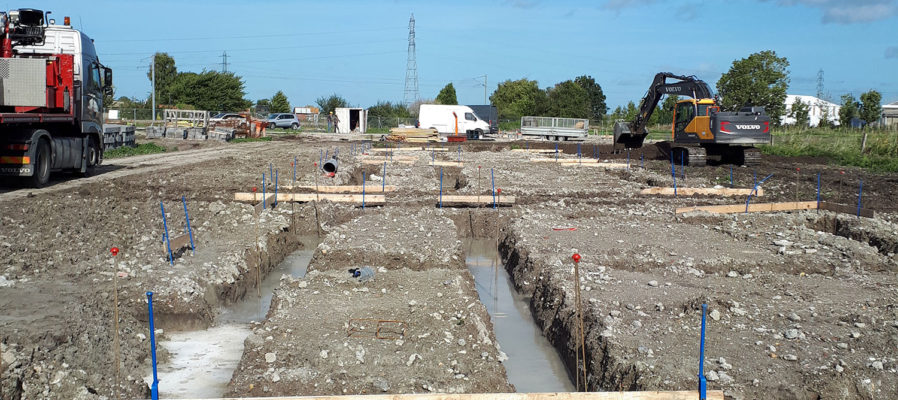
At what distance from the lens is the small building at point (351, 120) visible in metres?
58.9

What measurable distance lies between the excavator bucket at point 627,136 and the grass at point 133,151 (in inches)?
788

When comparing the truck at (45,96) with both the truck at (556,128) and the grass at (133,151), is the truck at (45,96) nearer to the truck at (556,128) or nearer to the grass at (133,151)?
the grass at (133,151)

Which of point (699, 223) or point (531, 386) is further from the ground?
point (699, 223)

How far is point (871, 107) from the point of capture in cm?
→ 5669

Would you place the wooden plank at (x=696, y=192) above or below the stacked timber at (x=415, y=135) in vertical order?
below

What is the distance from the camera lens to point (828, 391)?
6.03 meters

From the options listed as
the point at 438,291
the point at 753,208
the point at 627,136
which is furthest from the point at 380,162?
the point at 438,291

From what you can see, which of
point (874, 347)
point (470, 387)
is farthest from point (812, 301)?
point (470, 387)

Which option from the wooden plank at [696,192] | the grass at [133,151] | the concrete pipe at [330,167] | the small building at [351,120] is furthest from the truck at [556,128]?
the wooden plank at [696,192]

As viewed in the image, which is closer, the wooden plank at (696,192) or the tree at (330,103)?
the wooden plank at (696,192)

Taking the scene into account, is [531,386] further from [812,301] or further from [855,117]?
[855,117]

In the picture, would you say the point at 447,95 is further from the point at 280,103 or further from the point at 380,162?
the point at 380,162

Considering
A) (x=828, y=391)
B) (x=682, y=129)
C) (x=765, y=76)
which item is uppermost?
(x=765, y=76)

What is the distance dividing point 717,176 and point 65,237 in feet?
62.0
